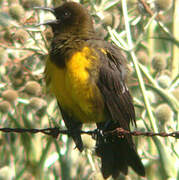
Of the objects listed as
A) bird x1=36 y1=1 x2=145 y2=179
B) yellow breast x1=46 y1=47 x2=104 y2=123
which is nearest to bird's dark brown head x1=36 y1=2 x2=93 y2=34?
bird x1=36 y1=1 x2=145 y2=179

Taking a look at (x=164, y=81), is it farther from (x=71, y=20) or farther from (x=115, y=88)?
(x=71, y=20)

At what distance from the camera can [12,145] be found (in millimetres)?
6809

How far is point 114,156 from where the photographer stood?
5191 mm

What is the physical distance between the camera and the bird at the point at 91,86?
470 centimetres

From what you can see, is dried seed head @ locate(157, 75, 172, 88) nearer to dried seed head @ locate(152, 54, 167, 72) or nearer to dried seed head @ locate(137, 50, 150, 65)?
dried seed head @ locate(152, 54, 167, 72)

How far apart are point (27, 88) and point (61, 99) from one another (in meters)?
1.51

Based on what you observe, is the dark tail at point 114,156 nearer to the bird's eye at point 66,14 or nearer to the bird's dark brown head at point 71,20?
the bird's dark brown head at point 71,20

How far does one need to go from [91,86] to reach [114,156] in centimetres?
89

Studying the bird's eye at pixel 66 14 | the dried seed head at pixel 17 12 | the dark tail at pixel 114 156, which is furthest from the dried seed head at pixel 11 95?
the dark tail at pixel 114 156

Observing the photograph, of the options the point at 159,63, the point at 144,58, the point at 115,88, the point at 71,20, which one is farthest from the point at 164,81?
the point at 71,20

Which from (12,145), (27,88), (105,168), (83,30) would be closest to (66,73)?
(83,30)

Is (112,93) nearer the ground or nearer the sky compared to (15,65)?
nearer the ground

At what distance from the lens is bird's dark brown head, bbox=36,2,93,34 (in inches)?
209

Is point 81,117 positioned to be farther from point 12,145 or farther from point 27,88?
point 12,145
